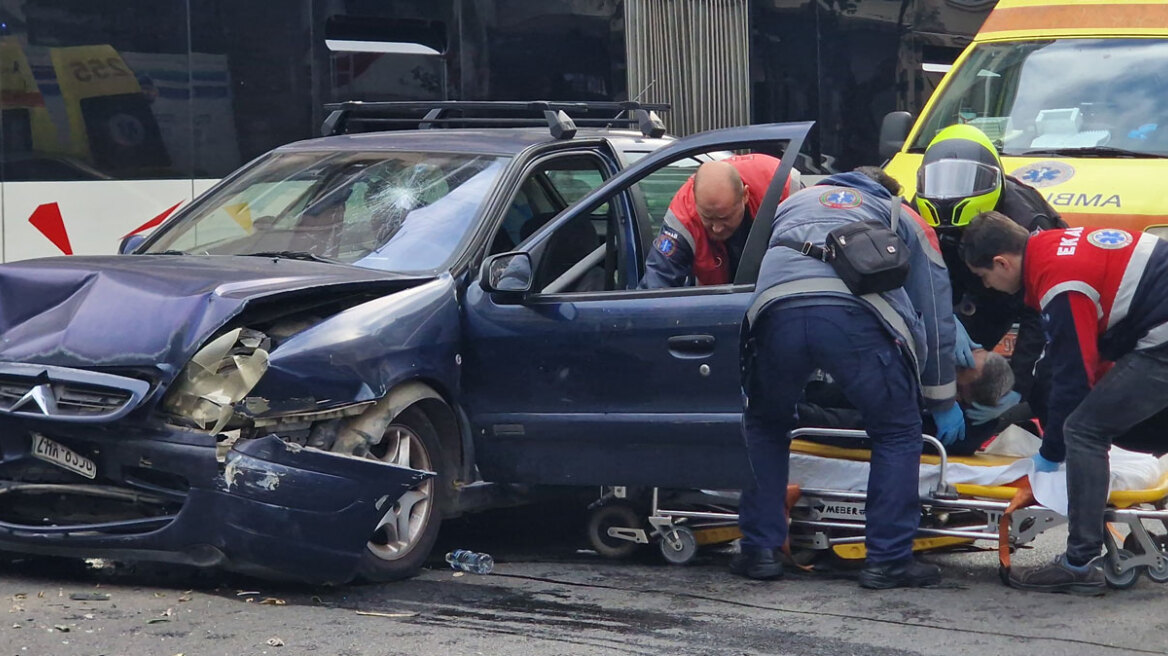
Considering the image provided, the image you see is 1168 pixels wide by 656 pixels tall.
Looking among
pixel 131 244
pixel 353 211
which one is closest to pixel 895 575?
pixel 353 211

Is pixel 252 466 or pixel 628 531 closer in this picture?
pixel 252 466

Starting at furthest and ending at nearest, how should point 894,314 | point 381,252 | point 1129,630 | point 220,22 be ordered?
1. point 220,22
2. point 381,252
3. point 894,314
4. point 1129,630

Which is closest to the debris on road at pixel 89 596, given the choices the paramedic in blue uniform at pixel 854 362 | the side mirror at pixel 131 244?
the side mirror at pixel 131 244

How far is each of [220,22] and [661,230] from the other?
3.69 m

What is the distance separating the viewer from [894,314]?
19.1ft

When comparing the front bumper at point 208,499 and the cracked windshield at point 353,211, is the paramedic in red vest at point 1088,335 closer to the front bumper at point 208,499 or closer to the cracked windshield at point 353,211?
the cracked windshield at point 353,211

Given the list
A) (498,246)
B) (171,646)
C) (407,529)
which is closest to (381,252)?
(498,246)

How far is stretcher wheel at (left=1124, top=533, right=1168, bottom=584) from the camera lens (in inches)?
228

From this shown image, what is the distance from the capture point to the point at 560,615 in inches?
216

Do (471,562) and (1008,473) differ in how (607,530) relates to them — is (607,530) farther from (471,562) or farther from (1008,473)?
(1008,473)

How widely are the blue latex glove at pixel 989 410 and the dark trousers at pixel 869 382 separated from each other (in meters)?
0.48

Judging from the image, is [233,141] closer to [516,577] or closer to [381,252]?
[381,252]

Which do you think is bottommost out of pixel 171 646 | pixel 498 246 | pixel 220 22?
pixel 171 646

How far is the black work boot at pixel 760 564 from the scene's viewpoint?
608 cm
